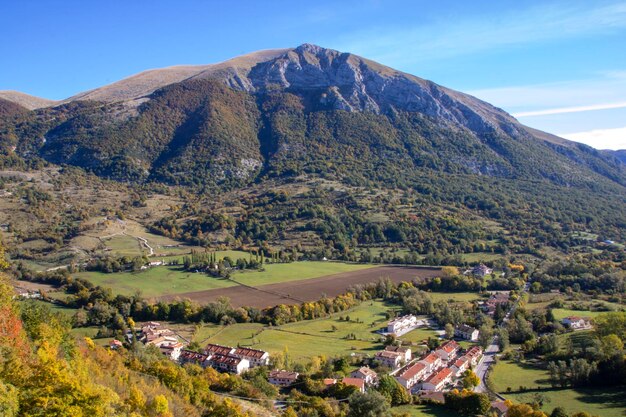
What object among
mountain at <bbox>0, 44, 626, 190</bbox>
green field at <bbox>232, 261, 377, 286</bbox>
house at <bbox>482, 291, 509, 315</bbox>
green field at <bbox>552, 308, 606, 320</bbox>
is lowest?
house at <bbox>482, 291, 509, 315</bbox>

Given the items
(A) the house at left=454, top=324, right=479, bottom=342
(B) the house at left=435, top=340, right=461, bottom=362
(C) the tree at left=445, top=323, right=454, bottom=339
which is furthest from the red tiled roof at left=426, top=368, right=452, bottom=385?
(A) the house at left=454, top=324, right=479, bottom=342

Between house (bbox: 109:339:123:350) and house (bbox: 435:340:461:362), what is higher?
house (bbox: 109:339:123:350)

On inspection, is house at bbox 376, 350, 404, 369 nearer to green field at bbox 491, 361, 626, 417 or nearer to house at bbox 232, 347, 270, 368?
green field at bbox 491, 361, 626, 417

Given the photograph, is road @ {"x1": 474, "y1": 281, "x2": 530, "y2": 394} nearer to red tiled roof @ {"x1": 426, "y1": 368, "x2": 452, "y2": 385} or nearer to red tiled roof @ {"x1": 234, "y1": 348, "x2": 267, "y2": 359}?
red tiled roof @ {"x1": 426, "y1": 368, "x2": 452, "y2": 385}

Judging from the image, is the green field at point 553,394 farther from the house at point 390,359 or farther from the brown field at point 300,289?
the brown field at point 300,289

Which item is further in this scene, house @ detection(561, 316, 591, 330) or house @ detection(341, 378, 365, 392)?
house @ detection(561, 316, 591, 330)

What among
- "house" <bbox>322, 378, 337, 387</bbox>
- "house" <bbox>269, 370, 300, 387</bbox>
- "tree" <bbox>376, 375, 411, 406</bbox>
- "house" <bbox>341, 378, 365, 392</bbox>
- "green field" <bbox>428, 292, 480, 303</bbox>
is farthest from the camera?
"green field" <bbox>428, 292, 480, 303</bbox>

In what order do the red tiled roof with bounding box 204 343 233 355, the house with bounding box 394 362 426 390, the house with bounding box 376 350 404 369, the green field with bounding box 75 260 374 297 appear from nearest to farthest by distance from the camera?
1. the house with bounding box 394 362 426 390
2. the house with bounding box 376 350 404 369
3. the red tiled roof with bounding box 204 343 233 355
4. the green field with bounding box 75 260 374 297
